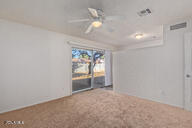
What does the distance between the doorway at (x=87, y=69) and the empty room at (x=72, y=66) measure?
22cm

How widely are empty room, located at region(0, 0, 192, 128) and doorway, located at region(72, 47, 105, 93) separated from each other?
0.22 m

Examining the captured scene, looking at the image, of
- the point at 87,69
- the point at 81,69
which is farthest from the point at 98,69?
the point at 81,69

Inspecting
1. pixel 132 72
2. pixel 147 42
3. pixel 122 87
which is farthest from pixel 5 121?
pixel 147 42

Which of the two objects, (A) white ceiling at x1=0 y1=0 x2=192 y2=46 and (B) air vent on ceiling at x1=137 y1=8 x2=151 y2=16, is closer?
(A) white ceiling at x1=0 y1=0 x2=192 y2=46

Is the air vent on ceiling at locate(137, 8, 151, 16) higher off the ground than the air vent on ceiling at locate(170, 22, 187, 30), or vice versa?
the air vent on ceiling at locate(137, 8, 151, 16)

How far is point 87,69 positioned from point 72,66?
2.70 ft

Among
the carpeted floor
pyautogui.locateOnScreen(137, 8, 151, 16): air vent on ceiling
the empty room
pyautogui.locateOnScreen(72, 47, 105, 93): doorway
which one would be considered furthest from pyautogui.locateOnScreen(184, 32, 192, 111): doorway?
pyautogui.locateOnScreen(72, 47, 105, 93): doorway

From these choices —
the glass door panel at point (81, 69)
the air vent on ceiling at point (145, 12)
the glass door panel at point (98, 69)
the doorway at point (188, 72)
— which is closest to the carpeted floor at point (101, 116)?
the doorway at point (188, 72)

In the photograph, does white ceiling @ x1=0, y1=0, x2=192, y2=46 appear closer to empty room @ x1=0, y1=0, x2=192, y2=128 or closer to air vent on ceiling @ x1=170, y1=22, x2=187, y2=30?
empty room @ x1=0, y1=0, x2=192, y2=128

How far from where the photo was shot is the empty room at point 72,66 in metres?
1.93

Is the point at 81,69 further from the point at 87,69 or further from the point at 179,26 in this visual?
the point at 179,26

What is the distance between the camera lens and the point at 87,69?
452 cm

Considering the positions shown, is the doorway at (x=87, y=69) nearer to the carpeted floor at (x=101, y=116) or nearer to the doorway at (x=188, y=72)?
the carpeted floor at (x=101, y=116)

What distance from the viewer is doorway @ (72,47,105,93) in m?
4.11
